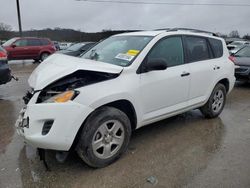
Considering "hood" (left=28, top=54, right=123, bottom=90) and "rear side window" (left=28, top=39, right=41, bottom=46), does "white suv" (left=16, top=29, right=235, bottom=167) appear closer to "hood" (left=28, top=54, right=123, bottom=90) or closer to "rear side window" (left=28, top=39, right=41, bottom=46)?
"hood" (left=28, top=54, right=123, bottom=90)

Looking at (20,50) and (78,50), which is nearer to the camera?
(78,50)

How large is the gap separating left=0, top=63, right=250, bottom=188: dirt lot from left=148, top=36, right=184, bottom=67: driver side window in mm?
1243

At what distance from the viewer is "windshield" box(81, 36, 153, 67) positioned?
13.3ft

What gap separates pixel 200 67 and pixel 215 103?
1033 mm

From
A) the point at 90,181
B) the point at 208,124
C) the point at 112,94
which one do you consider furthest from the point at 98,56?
the point at 208,124

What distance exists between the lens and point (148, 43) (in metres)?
4.21

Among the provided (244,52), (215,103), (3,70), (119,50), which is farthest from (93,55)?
(244,52)

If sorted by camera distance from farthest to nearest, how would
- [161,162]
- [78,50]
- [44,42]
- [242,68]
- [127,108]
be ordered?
[44,42] < [242,68] < [78,50] < [127,108] < [161,162]

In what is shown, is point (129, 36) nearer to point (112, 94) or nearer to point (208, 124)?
point (112, 94)

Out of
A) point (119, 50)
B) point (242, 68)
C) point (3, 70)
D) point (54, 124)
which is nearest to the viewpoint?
point (54, 124)

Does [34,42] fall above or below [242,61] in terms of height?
below

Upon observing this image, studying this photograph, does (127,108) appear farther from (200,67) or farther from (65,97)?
(200,67)

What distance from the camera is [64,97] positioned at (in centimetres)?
326

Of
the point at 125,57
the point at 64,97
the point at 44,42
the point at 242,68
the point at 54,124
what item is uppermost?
the point at 125,57
